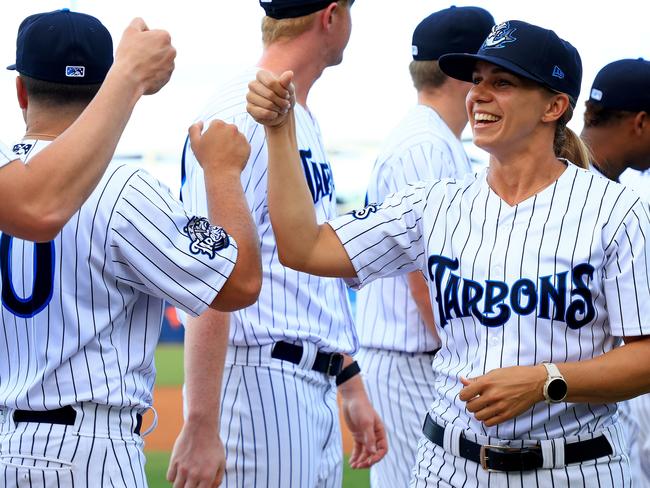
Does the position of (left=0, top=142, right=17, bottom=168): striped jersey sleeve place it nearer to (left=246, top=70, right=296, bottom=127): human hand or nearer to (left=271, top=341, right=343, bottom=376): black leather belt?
(left=246, top=70, right=296, bottom=127): human hand

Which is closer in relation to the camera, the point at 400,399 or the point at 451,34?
the point at 400,399

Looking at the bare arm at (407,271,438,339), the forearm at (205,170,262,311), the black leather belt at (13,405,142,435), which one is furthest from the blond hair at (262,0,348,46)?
the black leather belt at (13,405,142,435)

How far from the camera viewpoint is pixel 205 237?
231 centimetres

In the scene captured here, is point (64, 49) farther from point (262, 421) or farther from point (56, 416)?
point (262, 421)

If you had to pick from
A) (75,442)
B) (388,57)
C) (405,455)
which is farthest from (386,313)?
(388,57)

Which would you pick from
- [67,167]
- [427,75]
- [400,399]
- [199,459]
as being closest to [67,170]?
[67,167]

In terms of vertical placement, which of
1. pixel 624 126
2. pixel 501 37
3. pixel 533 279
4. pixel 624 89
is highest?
pixel 624 89

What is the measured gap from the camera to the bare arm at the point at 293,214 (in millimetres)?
2564

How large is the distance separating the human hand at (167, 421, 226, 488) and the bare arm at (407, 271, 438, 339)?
4.13ft

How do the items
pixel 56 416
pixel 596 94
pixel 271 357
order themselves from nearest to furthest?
1. pixel 56 416
2. pixel 271 357
3. pixel 596 94

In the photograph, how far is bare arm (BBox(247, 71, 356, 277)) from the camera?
8.41 ft

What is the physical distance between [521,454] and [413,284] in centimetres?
136

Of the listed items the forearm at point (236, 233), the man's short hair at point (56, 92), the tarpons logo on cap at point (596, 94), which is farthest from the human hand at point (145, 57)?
the tarpons logo on cap at point (596, 94)

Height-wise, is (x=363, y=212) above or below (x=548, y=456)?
above
